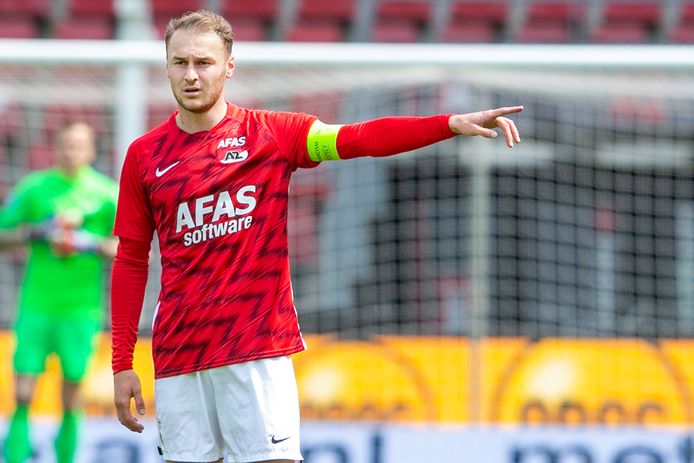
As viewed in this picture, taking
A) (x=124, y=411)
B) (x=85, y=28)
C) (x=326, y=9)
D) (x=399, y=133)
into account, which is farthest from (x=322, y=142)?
(x=326, y=9)

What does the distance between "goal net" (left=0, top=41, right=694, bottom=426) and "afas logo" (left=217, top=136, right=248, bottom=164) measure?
4.29 m

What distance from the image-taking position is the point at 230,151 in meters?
3.06

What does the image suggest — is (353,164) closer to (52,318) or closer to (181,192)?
(52,318)

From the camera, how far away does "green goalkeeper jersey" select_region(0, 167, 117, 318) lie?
5992 mm

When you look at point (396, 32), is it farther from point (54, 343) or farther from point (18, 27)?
point (54, 343)

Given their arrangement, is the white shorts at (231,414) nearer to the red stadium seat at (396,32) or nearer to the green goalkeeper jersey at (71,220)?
the green goalkeeper jersey at (71,220)

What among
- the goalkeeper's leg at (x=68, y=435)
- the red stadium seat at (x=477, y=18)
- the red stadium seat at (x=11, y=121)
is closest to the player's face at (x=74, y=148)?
the goalkeeper's leg at (x=68, y=435)

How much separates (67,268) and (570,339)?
10.3 ft

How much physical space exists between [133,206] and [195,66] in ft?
1.40

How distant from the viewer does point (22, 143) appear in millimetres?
8367

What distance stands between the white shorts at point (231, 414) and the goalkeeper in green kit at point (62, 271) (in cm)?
294

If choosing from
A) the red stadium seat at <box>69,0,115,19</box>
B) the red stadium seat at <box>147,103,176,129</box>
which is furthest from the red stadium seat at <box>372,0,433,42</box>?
the red stadium seat at <box>147,103,176,129</box>

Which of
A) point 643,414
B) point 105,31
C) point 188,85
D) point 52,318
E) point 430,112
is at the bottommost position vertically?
point 643,414

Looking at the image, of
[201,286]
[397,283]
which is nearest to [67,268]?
[397,283]
